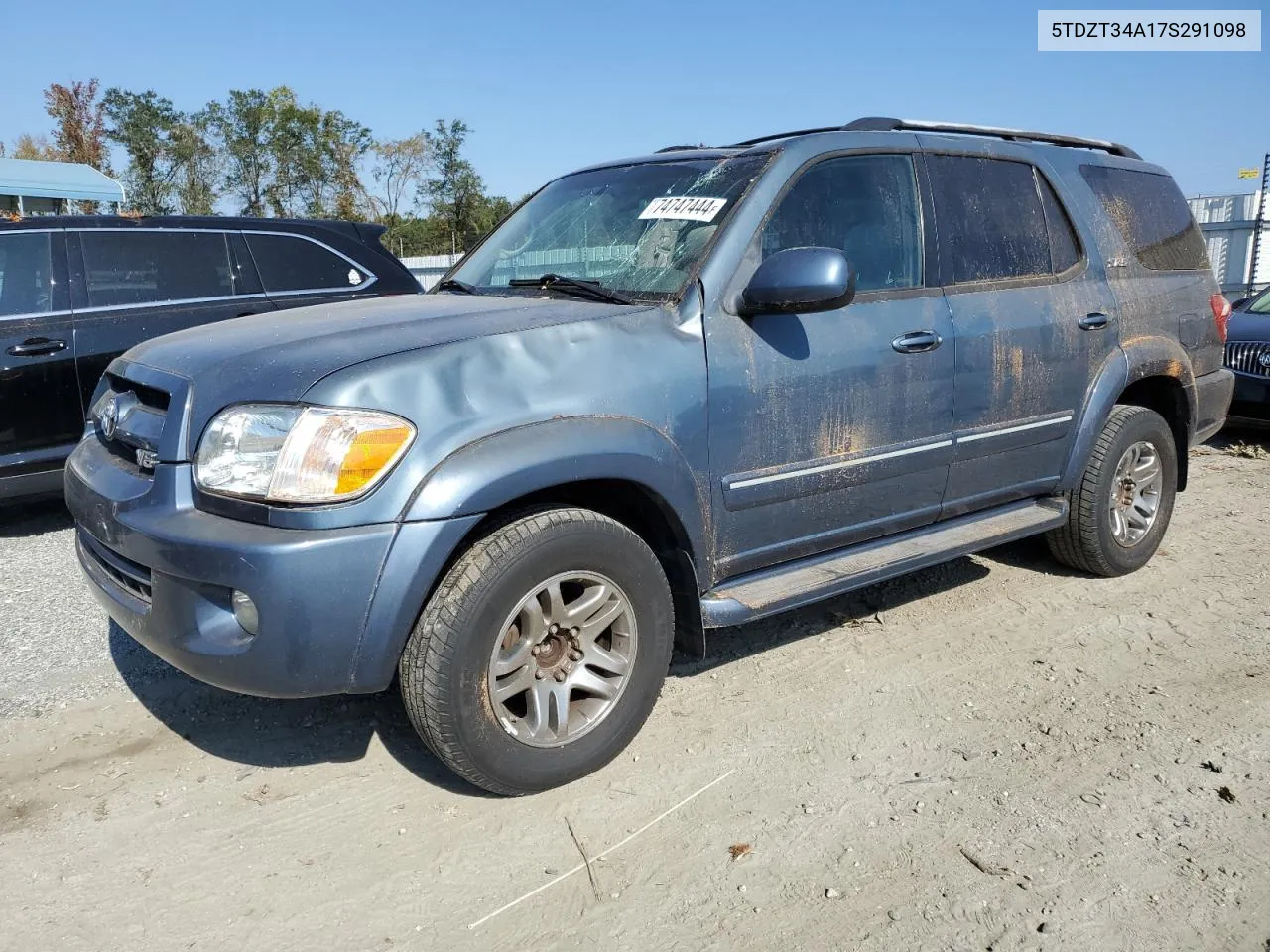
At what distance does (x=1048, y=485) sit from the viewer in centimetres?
433

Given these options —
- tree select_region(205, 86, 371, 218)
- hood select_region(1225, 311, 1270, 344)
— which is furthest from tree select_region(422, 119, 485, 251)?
hood select_region(1225, 311, 1270, 344)

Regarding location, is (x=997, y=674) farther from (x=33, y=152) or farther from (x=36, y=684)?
(x=33, y=152)

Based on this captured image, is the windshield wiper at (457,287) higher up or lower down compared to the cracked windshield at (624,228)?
lower down

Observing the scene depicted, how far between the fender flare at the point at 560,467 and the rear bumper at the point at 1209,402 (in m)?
3.24

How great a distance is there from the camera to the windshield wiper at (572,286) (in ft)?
10.5

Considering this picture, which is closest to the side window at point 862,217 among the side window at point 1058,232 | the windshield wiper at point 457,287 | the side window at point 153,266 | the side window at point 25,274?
the side window at point 1058,232

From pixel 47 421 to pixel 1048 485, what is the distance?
5.22m

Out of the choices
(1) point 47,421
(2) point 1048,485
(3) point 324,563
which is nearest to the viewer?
(3) point 324,563

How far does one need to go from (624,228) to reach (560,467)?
3.89 ft

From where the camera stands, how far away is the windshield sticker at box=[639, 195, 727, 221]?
10.8 feet

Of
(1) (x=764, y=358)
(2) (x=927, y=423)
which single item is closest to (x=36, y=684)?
(1) (x=764, y=358)

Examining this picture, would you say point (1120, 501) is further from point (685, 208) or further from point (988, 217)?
point (685, 208)

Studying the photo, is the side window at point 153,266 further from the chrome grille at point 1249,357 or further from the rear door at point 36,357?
the chrome grille at point 1249,357

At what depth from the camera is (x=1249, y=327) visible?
8.23 metres
